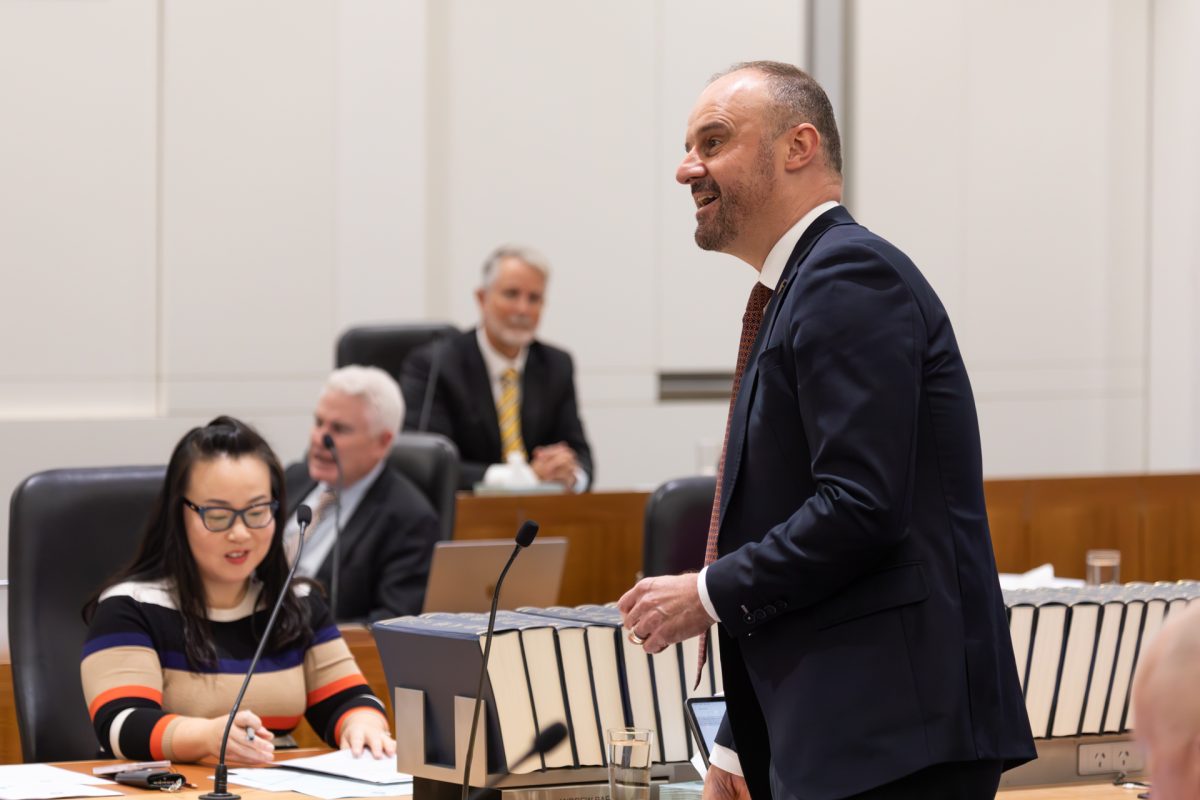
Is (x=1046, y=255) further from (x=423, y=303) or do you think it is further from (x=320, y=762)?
(x=320, y=762)

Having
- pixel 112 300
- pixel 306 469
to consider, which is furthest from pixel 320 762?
pixel 112 300

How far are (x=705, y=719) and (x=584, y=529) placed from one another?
8.13 ft

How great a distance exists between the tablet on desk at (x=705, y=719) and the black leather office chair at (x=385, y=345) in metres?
3.39

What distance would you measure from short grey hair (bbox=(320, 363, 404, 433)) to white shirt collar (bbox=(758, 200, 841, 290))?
231 cm

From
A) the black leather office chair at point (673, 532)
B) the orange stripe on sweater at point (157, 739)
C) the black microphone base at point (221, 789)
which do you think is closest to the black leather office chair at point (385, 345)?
the black leather office chair at point (673, 532)

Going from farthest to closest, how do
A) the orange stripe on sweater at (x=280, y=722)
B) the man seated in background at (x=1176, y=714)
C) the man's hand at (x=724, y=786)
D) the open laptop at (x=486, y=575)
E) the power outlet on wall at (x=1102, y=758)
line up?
the open laptop at (x=486, y=575), the orange stripe on sweater at (x=280, y=722), the power outlet on wall at (x=1102, y=758), the man's hand at (x=724, y=786), the man seated in background at (x=1176, y=714)

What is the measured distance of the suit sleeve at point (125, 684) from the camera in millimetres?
2422

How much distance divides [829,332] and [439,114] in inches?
204

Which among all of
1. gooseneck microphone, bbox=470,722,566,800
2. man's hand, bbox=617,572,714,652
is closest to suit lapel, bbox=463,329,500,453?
gooseneck microphone, bbox=470,722,566,800

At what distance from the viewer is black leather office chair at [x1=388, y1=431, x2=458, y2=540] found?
406 centimetres

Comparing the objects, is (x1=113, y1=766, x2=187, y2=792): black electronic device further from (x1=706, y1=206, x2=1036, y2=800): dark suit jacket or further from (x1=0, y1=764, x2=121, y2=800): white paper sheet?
(x1=706, y1=206, x2=1036, y2=800): dark suit jacket

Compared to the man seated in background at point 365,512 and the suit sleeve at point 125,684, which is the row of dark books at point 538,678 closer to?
the suit sleeve at point 125,684

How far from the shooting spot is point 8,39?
18.5ft

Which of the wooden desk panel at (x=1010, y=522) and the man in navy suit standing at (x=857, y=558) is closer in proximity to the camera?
the man in navy suit standing at (x=857, y=558)
